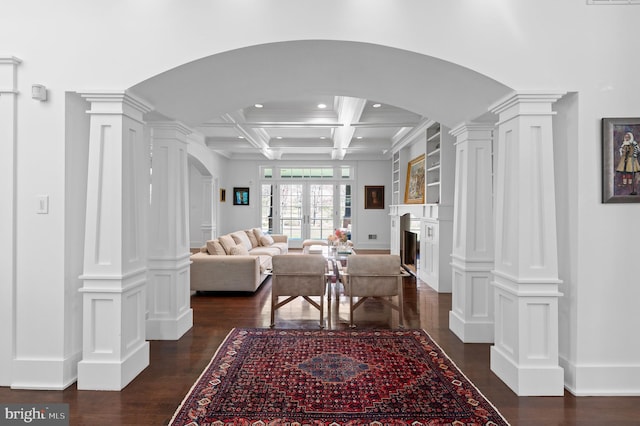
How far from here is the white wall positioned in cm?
263

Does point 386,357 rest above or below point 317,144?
below

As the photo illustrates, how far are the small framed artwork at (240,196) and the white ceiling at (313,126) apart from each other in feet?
4.38

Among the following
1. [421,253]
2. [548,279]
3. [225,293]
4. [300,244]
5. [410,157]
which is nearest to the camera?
[548,279]

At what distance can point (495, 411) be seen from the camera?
2.39m

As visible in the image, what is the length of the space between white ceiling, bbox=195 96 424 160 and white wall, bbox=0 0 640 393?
2.33 m

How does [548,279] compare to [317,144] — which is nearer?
[548,279]

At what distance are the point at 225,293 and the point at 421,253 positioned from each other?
371 centimetres

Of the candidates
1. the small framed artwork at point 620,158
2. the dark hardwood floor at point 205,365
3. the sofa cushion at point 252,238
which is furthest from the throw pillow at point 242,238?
the small framed artwork at point 620,158

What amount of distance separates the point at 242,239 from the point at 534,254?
5748 mm

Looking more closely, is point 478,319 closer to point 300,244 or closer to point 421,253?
point 421,253

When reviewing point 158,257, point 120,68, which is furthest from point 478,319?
point 120,68

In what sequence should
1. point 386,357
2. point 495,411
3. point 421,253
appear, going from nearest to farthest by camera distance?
1. point 495,411
2. point 386,357
3. point 421,253

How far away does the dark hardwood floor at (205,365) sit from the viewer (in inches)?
92.4

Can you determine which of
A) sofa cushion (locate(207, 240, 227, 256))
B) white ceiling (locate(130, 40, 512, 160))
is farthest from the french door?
A: white ceiling (locate(130, 40, 512, 160))
